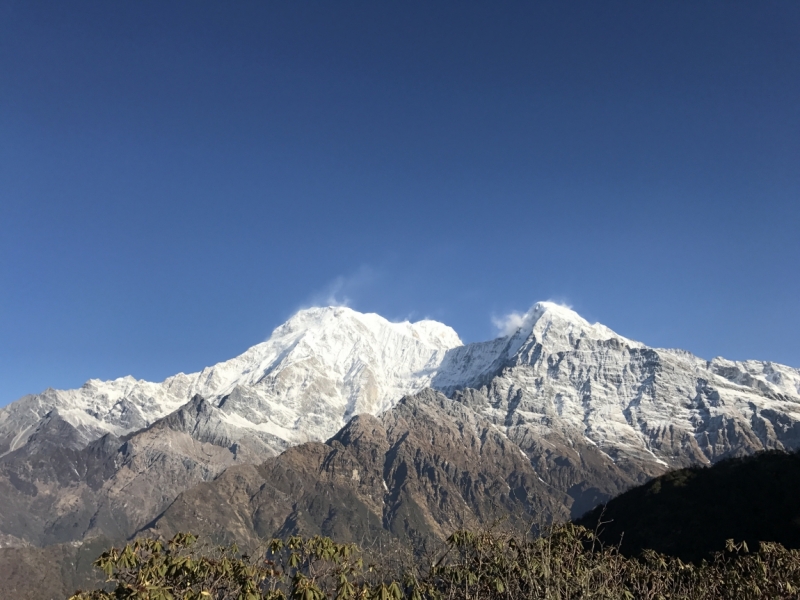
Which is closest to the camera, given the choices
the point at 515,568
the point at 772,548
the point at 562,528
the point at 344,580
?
the point at 344,580

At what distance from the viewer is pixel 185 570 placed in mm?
27828

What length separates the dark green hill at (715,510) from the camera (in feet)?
317

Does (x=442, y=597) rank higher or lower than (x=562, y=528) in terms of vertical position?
lower

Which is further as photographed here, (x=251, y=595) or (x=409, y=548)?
(x=409, y=548)

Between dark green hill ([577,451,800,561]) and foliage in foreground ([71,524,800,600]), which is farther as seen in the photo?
dark green hill ([577,451,800,561])

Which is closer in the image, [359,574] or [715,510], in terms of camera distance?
[359,574]

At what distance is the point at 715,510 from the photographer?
348 ft

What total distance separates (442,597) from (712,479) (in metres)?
106

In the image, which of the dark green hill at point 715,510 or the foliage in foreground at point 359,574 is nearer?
the foliage in foreground at point 359,574

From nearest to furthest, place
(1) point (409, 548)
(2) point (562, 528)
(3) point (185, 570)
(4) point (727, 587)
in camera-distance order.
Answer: (3) point (185, 570)
(1) point (409, 548)
(2) point (562, 528)
(4) point (727, 587)

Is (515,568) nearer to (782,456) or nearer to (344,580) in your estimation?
(344,580)

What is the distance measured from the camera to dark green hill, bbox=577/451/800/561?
317 ft

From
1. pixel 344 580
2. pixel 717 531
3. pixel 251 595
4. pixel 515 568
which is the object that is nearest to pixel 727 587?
pixel 515 568

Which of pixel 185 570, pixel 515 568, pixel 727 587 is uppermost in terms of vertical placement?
pixel 185 570
